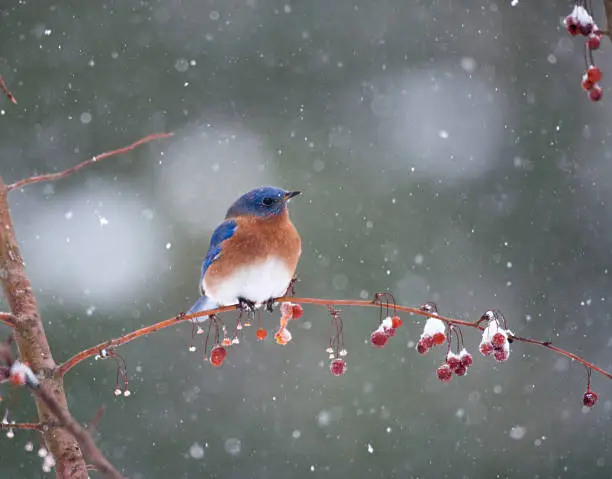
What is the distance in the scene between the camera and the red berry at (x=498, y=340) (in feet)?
5.36

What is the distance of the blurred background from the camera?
6.55m

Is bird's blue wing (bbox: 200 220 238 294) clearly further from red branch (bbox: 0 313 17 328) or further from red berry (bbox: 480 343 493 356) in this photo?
red branch (bbox: 0 313 17 328)

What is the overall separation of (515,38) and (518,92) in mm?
622

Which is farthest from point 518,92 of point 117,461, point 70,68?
point 117,461

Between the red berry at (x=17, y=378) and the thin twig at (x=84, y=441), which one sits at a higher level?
the red berry at (x=17, y=378)

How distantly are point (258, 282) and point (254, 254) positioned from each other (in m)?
0.10

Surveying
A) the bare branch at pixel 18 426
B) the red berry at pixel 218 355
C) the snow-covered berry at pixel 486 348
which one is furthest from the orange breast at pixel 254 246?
the bare branch at pixel 18 426

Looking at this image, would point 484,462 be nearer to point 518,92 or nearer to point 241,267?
point 518,92

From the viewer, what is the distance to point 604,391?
7711mm

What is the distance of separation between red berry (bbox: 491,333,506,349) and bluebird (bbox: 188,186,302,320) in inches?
41.3

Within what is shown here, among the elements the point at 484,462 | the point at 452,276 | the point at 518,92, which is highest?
the point at 518,92

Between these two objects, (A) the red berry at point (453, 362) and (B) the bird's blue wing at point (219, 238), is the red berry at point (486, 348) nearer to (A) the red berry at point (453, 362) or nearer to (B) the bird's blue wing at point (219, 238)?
(A) the red berry at point (453, 362)

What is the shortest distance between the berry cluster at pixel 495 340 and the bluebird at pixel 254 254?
1.01 m

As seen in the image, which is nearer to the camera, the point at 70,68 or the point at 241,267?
the point at 241,267
